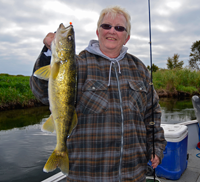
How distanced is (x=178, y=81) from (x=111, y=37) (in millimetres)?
24320

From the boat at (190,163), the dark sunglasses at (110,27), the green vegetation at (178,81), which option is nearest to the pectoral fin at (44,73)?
the dark sunglasses at (110,27)

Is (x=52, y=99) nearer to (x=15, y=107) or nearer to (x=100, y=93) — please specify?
(x=100, y=93)

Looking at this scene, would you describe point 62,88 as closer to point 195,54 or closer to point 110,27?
point 110,27

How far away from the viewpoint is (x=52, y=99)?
1.54 m

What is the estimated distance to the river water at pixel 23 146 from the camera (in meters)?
5.68

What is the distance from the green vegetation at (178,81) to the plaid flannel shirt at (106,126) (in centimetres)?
2257

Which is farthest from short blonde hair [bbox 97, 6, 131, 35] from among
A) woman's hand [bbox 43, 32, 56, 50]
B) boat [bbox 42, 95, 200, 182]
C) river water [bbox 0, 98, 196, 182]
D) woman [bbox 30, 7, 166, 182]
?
river water [bbox 0, 98, 196, 182]

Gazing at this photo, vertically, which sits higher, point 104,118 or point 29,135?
point 104,118

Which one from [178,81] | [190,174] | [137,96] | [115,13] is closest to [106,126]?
[137,96]

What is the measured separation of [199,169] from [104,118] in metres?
3.50

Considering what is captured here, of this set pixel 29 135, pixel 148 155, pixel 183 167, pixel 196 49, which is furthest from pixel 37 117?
pixel 196 49

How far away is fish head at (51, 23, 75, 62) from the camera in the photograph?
1558mm

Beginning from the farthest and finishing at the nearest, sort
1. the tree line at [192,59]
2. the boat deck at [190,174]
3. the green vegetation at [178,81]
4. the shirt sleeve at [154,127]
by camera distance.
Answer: the tree line at [192,59] < the green vegetation at [178,81] < the boat deck at [190,174] < the shirt sleeve at [154,127]

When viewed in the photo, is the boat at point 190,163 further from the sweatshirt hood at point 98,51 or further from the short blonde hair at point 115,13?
the short blonde hair at point 115,13
